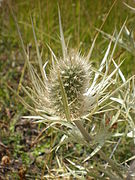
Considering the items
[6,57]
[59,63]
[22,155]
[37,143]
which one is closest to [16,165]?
[22,155]

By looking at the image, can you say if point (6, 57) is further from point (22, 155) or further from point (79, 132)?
point (79, 132)

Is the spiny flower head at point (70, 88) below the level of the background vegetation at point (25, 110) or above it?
above

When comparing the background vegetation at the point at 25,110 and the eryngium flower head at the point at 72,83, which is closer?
the eryngium flower head at the point at 72,83

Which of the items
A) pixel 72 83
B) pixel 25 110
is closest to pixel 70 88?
pixel 72 83

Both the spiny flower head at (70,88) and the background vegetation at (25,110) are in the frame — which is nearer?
the spiny flower head at (70,88)

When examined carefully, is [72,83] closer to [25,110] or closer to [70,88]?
[70,88]

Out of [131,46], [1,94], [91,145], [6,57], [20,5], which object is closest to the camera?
[91,145]

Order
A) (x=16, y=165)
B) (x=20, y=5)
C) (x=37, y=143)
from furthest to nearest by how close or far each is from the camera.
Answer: (x=20, y=5) < (x=37, y=143) < (x=16, y=165)

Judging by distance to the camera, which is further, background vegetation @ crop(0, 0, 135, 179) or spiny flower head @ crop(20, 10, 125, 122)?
background vegetation @ crop(0, 0, 135, 179)
